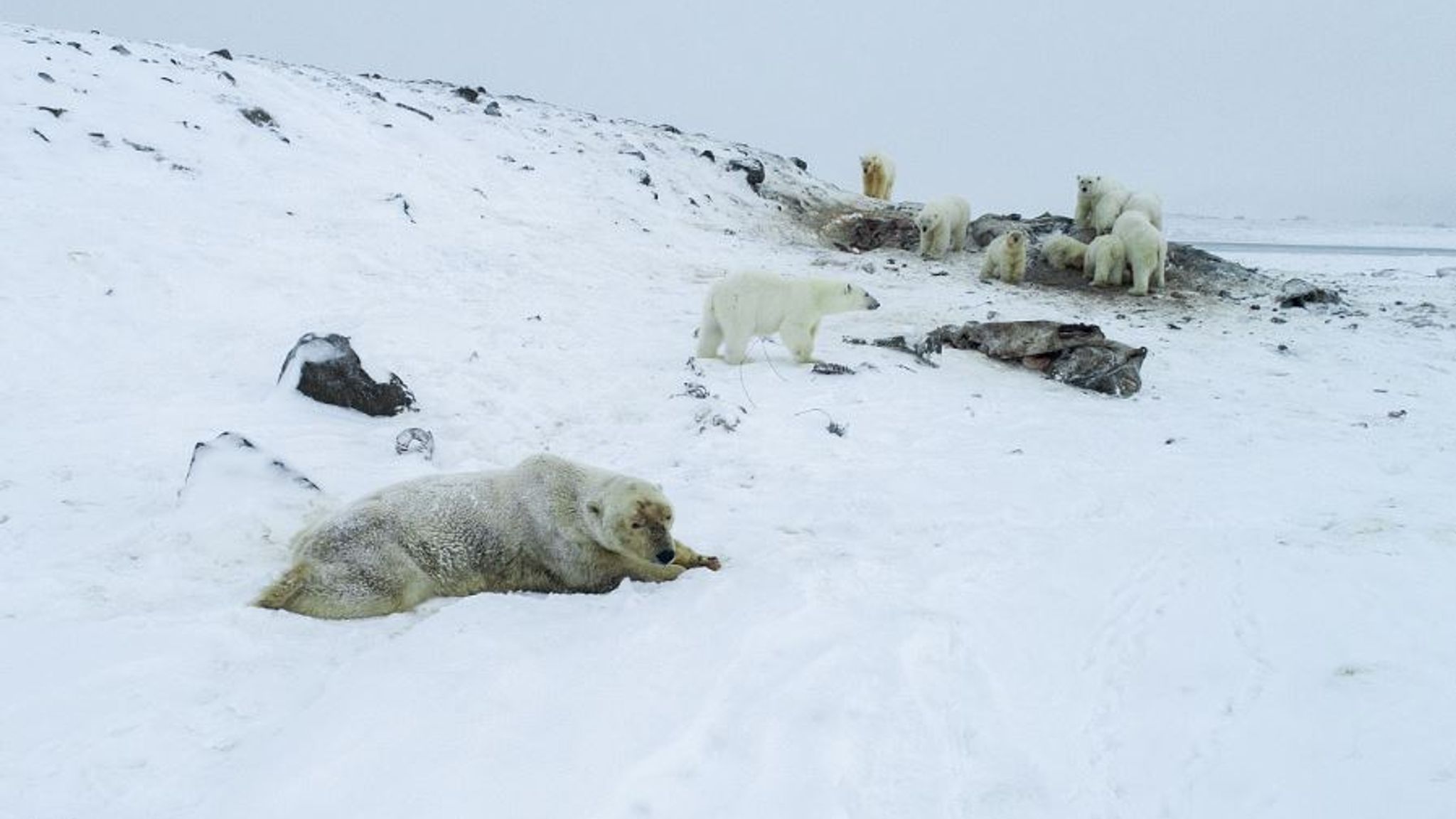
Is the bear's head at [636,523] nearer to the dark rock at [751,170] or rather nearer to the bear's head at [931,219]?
the bear's head at [931,219]

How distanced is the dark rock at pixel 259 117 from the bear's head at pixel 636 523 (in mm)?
13603

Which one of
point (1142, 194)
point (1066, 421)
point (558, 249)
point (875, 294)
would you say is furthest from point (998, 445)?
point (1142, 194)

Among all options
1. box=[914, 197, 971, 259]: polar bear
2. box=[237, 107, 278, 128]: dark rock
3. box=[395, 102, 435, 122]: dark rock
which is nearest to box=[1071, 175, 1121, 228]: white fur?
box=[914, 197, 971, 259]: polar bear

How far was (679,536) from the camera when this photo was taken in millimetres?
5754

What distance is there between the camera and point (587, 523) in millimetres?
5152

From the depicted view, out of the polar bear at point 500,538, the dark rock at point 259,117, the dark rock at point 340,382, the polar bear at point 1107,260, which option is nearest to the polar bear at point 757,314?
the dark rock at point 340,382

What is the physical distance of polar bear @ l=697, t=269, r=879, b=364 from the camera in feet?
33.7

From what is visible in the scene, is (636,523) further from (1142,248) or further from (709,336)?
(1142,248)

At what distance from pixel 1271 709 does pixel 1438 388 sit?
8.84 meters

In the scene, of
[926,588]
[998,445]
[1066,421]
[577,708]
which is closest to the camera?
[577,708]

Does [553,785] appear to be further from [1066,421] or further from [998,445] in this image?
[1066,421]

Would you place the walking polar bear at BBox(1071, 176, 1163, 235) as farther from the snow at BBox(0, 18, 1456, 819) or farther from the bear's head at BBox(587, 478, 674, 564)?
the bear's head at BBox(587, 478, 674, 564)

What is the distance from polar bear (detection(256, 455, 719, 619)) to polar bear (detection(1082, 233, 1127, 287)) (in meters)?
13.5

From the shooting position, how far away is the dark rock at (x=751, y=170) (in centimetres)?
2366
